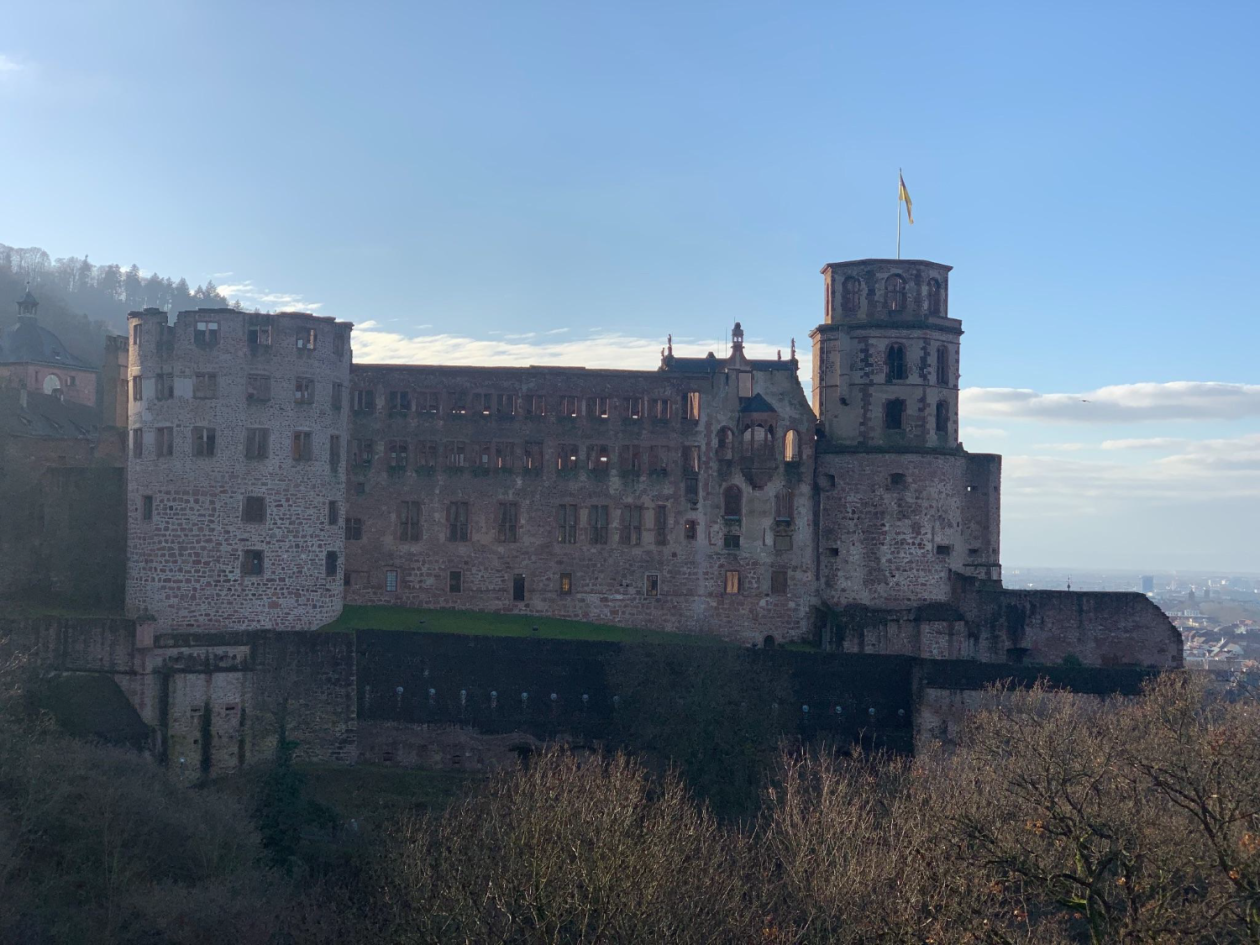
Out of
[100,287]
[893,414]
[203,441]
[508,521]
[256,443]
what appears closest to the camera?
[203,441]

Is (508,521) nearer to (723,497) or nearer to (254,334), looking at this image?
(723,497)

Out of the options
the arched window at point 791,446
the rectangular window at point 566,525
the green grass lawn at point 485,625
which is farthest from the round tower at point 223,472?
the arched window at point 791,446

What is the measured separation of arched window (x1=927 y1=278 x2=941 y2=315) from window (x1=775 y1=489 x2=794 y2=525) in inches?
385

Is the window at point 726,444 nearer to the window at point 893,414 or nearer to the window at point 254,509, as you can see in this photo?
the window at point 893,414

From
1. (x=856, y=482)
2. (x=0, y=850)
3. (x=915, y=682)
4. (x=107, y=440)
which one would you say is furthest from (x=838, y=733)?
(x=107, y=440)

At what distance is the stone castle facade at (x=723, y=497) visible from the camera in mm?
53062

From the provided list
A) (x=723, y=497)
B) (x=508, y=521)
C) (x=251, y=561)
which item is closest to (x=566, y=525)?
(x=508, y=521)

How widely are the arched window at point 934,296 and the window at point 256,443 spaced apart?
90.7 ft

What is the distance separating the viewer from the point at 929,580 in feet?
174

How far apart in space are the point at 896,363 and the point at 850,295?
3.52 meters

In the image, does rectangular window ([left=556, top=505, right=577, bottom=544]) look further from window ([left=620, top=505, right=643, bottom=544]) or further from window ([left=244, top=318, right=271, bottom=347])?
window ([left=244, top=318, right=271, bottom=347])

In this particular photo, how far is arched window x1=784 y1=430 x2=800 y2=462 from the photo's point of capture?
5459 cm

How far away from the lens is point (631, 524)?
181ft

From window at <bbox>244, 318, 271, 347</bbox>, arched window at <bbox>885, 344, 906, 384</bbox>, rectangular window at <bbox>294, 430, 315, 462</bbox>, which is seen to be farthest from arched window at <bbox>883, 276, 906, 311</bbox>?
window at <bbox>244, 318, 271, 347</bbox>
